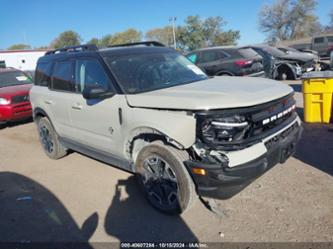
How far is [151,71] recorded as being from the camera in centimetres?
402

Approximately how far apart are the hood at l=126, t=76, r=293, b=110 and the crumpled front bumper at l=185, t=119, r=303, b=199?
1.65 ft

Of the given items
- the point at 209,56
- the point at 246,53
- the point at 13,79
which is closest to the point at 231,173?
the point at 246,53

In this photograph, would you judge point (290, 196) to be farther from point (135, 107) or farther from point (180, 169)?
point (135, 107)

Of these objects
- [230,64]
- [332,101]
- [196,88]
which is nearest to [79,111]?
[196,88]

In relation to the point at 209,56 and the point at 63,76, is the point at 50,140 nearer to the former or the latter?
the point at 63,76

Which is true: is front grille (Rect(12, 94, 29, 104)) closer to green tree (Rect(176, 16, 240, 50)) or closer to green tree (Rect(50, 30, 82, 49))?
green tree (Rect(176, 16, 240, 50))

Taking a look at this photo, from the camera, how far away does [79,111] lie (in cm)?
430

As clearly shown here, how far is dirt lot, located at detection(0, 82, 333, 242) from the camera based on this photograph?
3059 millimetres

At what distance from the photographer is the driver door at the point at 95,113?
146 inches

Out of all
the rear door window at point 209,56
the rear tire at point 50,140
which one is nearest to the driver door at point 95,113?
the rear tire at point 50,140

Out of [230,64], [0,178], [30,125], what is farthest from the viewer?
[230,64]

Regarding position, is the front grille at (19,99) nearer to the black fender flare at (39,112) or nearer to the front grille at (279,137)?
the black fender flare at (39,112)

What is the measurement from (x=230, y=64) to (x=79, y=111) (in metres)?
7.34

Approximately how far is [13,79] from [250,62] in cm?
806
